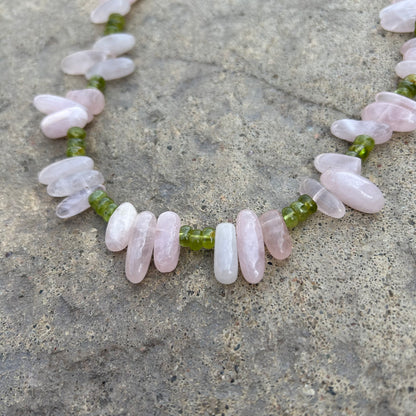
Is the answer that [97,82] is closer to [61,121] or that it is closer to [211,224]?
[61,121]

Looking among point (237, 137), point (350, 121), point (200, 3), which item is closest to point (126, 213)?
point (237, 137)

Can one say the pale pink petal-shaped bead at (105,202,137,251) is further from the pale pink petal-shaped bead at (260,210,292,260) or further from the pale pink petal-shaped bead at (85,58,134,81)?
the pale pink petal-shaped bead at (85,58,134,81)

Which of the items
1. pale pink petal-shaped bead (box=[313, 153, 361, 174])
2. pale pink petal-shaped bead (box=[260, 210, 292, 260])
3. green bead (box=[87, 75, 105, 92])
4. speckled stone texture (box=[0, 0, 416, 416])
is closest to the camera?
speckled stone texture (box=[0, 0, 416, 416])

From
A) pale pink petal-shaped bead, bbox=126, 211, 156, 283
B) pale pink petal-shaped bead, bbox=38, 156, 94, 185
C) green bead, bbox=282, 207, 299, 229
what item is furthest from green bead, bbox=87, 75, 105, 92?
green bead, bbox=282, 207, 299, 229

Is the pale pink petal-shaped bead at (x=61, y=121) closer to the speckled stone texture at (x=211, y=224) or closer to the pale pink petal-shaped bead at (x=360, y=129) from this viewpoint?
the speckled stone texture at (x=211, y=224)

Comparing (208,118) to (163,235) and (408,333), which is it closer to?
(163,235)

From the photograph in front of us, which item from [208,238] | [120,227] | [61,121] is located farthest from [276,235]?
[61,121]
